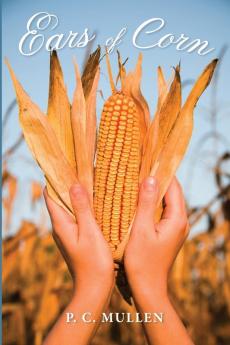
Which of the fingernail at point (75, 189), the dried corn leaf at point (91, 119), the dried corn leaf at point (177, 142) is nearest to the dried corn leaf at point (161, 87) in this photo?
the dried corn leaf at point (177, 142)

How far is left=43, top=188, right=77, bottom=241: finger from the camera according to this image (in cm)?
218

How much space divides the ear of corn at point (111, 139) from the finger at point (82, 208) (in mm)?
143

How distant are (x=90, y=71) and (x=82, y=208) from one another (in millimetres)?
658

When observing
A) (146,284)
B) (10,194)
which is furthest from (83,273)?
(10,194)

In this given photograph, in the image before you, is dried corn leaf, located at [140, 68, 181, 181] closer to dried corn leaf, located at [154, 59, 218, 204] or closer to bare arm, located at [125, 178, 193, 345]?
dried corn leaf, located at [154, 59, 218, 204]

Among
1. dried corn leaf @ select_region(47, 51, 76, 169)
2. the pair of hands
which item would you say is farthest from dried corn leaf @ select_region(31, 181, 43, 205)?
the pair of hands

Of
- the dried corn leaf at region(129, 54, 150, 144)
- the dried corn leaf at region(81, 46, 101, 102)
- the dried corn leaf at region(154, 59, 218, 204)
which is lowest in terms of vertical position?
the dried corn leaf at region(154, 59, 218, 204)

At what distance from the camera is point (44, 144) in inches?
95.6

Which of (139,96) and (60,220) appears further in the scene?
(139,96)

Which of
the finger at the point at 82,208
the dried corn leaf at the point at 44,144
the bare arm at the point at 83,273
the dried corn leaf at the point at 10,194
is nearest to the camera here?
the bare arm at the point at 83,273

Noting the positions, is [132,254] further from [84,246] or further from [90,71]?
[90,71]

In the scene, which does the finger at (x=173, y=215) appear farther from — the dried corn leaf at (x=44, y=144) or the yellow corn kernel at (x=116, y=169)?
the dried corn leaf at (x=44, y=144)

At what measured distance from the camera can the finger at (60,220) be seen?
218 cm

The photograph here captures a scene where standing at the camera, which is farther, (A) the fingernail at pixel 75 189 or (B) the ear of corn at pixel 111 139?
(B) the ear of corn at pixel 111 139
